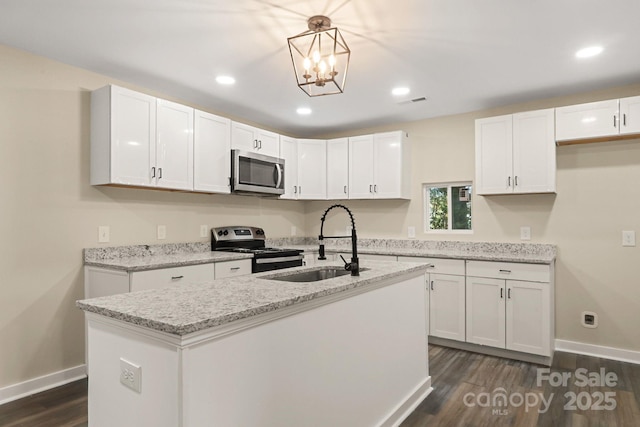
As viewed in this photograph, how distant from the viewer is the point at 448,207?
4.34 metres

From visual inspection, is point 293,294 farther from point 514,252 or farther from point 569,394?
point 514,252

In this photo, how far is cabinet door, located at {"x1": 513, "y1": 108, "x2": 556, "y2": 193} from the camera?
3420mm

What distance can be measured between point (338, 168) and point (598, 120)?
2.57 metres

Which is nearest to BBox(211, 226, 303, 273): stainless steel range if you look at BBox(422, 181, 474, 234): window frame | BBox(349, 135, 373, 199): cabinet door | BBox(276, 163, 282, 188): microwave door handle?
BBox(276, 163, 282, 188): microwave door handle

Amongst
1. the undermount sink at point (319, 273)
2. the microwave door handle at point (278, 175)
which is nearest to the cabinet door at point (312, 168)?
the microwave door handle at point (278, 175)

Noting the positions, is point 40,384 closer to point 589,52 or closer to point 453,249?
point 453,249

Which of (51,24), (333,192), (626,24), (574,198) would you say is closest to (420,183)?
(333,192)

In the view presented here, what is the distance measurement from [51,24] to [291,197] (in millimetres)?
2809

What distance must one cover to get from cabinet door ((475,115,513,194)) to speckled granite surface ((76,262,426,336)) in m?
2.29

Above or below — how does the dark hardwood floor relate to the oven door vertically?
below

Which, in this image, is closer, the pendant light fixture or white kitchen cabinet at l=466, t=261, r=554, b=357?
the pendant light fixture

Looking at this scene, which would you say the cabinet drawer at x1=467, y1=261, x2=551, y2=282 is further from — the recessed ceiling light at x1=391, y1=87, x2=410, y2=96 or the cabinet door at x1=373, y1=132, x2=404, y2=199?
the recessed ceiling light at x1=391, y1=87, x2=410, y2=96

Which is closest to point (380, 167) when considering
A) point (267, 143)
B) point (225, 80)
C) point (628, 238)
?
point (267, 143)

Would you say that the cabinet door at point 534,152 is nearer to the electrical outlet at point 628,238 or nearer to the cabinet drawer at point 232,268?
the electrical outlet at point 628,238
